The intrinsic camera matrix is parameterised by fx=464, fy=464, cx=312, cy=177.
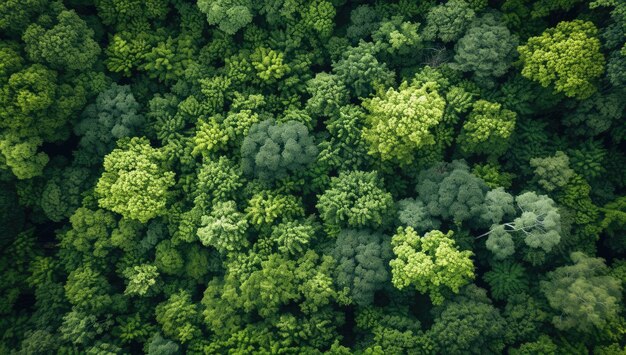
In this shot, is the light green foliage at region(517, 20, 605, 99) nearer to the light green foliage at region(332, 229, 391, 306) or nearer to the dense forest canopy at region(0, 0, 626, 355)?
the dense forest canopy at region(0, 0, 626, 355)

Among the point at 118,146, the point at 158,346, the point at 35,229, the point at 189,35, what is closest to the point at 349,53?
the point at 189,35

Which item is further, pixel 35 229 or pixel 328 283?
pixel 35 229

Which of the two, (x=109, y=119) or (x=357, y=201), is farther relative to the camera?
(x=109, y=119)

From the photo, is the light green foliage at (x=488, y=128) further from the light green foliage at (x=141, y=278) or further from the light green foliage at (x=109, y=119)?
the light green foliage at (x=141, y=278)

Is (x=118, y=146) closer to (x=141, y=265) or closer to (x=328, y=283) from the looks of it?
(x=141, y=265)

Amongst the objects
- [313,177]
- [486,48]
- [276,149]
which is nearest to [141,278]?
[276,149]

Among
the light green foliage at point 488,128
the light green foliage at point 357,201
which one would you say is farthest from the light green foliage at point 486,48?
the light green foliage at point 357,201

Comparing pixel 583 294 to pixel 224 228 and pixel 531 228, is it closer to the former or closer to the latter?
pixel 531 228
